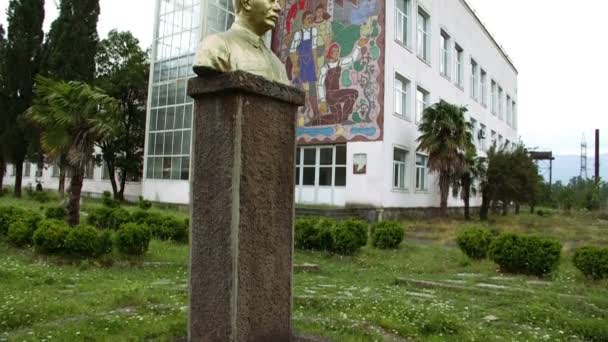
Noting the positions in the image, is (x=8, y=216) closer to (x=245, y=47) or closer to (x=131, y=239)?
(x=131, y=239)

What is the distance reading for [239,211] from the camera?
134 inches

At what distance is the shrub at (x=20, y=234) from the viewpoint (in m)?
9.49

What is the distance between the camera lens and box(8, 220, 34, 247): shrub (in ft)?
31.1

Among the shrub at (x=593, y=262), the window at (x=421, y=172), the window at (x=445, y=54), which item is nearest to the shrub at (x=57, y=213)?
the shrub at (x=593, y=262)

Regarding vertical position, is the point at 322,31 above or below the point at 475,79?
below

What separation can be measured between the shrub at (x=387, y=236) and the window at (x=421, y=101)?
39.6 ft

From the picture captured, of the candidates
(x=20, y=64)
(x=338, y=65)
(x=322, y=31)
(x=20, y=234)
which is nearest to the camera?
(x=20, y=234)

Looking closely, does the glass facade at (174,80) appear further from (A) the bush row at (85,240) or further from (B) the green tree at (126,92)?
(A) the bush row at (85,240)

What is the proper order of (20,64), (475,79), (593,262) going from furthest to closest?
(475,79) → (20,64) → (593,262)

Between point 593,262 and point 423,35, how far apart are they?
18.6m

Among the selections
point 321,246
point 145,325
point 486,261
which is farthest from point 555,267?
point 145,325

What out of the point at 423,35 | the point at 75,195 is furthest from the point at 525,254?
the point at 423,35

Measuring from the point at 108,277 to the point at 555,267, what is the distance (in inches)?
294

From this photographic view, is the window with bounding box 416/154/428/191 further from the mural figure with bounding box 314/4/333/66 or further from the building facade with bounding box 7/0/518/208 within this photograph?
the mural figure with bounding box 314/4/333/66
